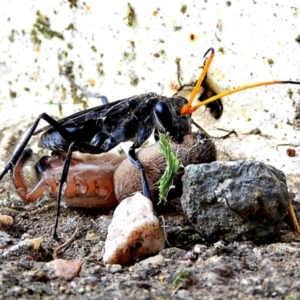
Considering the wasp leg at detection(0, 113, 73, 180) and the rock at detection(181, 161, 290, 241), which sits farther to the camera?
the wasp leg at detection(0, 113, 73, 180)

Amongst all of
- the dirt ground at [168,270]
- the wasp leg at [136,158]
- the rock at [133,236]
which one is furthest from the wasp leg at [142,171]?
the rock at [133,236]

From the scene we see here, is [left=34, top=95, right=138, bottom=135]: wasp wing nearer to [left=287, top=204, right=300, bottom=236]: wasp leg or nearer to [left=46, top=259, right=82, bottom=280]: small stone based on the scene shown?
[left=287, top=204, right=300, bottom=236]: wasp leg

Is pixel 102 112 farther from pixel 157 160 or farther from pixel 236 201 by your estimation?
pixel 236 201

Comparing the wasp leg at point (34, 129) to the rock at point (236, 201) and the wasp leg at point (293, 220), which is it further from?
the wasp leg at point (293, 220)

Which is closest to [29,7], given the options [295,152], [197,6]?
[197,6]

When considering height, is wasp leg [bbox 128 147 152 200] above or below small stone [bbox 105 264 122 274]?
above

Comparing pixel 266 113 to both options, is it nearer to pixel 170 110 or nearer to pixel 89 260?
pixel 170 110

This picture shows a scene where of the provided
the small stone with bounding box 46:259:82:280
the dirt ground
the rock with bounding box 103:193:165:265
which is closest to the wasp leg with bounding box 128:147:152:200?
the dirt ground
